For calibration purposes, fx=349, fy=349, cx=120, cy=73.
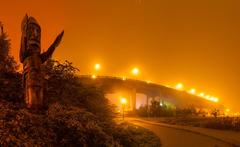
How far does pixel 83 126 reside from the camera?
1311cm

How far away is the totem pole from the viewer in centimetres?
1365

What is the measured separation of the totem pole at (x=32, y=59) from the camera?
13648 millimetres

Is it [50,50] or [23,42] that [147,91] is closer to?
[23,42]

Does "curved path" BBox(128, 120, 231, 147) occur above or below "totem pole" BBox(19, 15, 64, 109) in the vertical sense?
below

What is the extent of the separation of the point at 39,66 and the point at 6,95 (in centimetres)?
249

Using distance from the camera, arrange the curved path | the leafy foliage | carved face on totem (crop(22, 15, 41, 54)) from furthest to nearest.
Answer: the curved path → the leafy foliage → carved face on totem (crop(22, 15, 41, 54))

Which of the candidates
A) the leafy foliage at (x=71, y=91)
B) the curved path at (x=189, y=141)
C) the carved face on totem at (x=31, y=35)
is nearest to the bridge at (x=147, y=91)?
the curved path at (x=189, y=141)

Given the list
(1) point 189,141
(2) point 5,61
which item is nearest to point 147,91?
(1) point 189,141

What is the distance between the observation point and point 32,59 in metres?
14.4

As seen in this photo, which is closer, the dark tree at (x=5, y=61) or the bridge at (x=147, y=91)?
the dark tree at (x=5, y=61)

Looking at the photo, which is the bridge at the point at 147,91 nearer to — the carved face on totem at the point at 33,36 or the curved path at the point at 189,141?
the curved path at the point at 189,141

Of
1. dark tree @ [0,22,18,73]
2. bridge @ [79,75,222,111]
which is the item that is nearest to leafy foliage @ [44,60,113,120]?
dark tree @ [0,22,18,73]

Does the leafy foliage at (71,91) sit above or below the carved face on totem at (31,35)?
below

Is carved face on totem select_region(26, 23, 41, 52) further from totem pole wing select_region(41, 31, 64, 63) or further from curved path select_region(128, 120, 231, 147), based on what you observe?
curved path select_region(128, 120, 231, 147)
